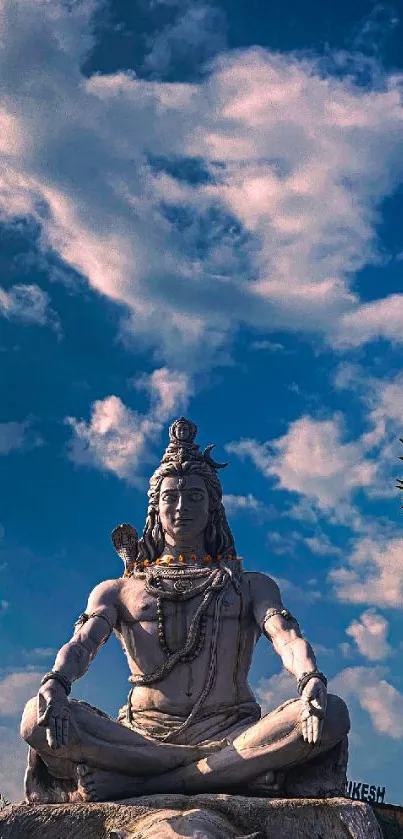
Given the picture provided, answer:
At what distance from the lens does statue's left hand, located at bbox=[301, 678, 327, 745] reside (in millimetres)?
7781

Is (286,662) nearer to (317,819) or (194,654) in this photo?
(194,654)

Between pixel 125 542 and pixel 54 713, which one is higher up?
pixel 125 542

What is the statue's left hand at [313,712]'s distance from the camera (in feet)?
25.5

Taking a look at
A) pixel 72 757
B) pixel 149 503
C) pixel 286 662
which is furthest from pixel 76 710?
pixel 149 503

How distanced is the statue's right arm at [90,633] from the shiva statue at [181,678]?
0.04ft

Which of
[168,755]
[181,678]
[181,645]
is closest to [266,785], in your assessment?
[168,755]

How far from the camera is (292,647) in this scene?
887 centimetres

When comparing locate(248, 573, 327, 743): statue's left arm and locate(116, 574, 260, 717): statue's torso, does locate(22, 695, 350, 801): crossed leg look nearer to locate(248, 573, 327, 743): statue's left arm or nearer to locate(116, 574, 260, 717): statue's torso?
locate(248, 573, 327, 743): statue's left arm

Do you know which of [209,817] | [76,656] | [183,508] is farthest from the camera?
[183,508]

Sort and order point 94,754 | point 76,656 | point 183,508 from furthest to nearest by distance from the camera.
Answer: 1. point 183,508
2. point 76,656
3. point 94,754

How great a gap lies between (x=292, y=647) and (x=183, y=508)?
187 centimetres

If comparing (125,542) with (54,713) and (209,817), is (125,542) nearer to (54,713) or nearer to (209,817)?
(54,713)

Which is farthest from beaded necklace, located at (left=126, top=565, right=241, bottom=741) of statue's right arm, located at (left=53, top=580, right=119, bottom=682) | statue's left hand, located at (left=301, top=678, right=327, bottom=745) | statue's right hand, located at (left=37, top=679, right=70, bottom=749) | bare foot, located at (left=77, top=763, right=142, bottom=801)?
statue's left hand, located at (left=301, top=678, right=327, bottom=745)

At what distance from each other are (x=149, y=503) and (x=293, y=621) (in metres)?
2.02
